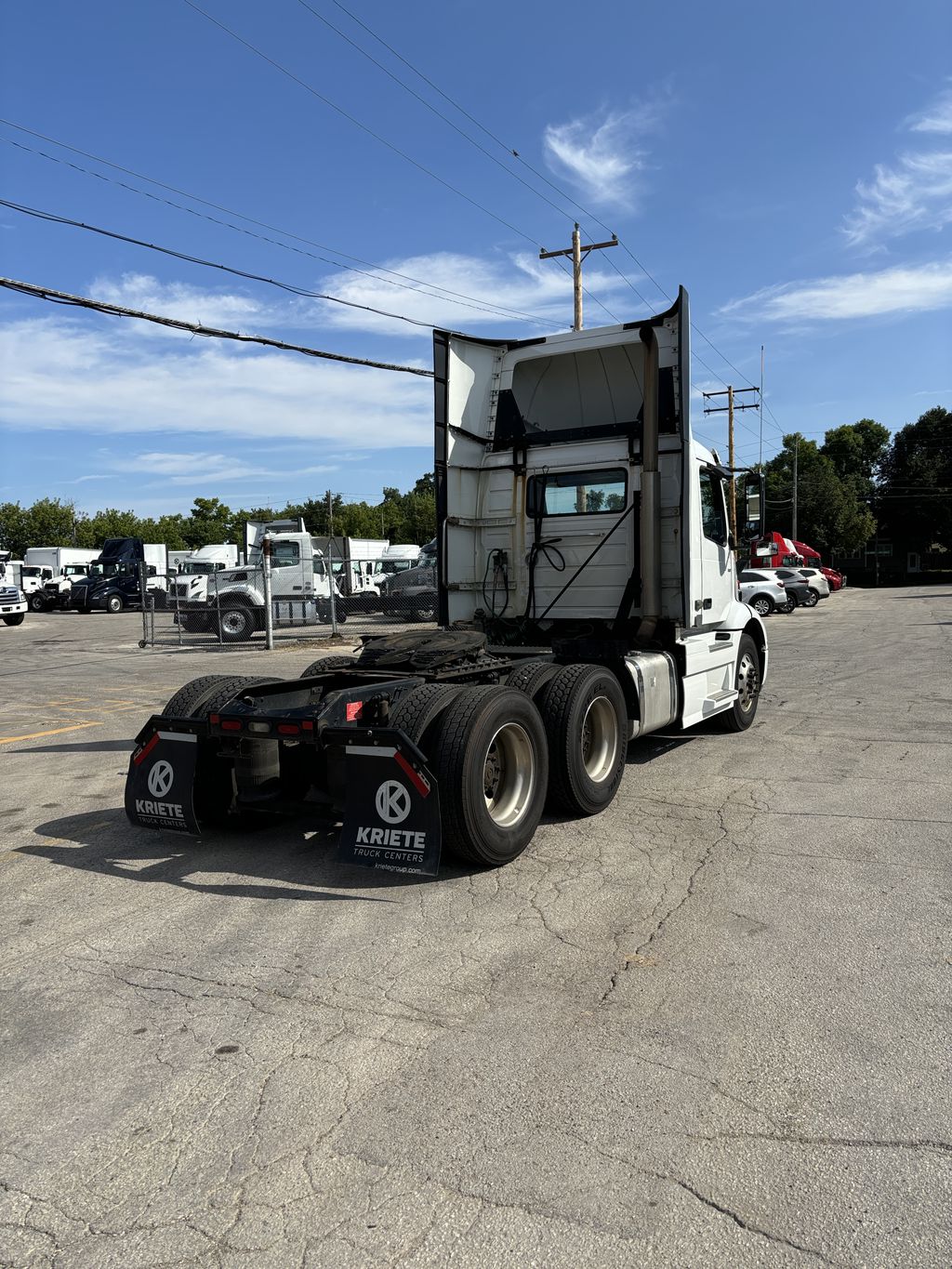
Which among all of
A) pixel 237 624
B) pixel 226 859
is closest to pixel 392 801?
pixel 226 859

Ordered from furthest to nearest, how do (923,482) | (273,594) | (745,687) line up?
(923,482) < (273,594) < (745,687)

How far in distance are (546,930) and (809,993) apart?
3.87 feet

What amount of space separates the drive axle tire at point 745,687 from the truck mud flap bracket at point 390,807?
5.28 meters

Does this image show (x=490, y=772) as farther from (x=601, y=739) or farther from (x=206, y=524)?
(x=206, y=524)

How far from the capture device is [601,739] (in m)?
6.48

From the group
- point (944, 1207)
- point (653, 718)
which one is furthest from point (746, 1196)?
point (653, 718)

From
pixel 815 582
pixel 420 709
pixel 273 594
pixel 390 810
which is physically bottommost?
pixel 390 810

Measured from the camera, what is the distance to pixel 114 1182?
2533 mm

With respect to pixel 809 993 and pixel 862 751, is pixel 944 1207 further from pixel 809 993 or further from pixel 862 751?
pixel 862 751

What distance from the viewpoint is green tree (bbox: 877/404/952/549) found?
68938mm

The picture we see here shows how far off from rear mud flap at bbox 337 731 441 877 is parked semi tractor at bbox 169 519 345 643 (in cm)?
1784

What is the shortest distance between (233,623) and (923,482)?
62129 millimetres

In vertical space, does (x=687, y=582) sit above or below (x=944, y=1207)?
above

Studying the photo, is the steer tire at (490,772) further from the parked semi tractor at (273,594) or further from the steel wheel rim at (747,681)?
the parked semi tractor at (273,594)
